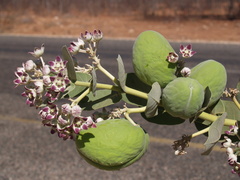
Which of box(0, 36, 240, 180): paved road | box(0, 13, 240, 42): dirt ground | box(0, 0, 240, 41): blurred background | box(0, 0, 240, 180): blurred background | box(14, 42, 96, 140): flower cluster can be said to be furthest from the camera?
box(0, 0, 240, 41): blurred background

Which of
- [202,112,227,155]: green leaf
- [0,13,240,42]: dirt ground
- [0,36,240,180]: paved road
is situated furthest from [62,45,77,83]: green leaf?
[0,13,240,42]: dirt ground

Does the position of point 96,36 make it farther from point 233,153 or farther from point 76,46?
point 233,153

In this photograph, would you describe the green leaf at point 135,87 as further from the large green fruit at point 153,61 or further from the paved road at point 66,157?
the paved road at point 66,157

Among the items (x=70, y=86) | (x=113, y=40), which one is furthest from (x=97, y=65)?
(x=113, y=40)

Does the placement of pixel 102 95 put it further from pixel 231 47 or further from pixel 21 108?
pixel 231 47

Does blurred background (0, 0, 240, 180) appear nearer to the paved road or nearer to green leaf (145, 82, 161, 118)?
the paved road

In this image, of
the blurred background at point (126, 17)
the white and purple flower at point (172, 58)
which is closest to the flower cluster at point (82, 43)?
the white and purple flower at point (172, 58)

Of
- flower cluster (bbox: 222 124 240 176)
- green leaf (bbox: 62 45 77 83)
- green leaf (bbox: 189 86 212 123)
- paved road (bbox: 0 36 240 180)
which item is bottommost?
paved road (bbox: 0 36 240 180)
